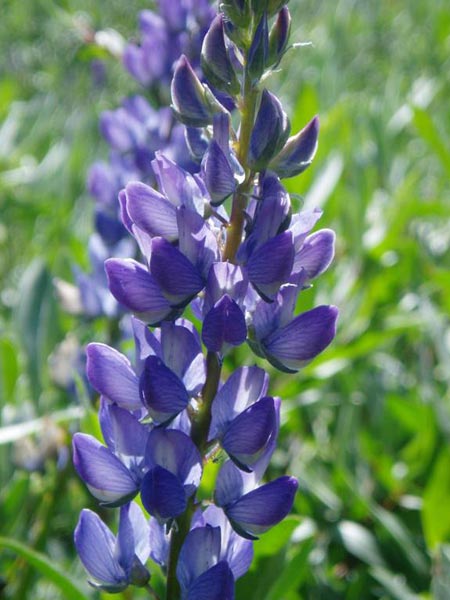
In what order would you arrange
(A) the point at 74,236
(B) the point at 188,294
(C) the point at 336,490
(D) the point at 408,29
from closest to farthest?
(B) the point at 188,294 → (C) the point at 336,490 → (A) the point at 74,236 → (D) the point at 408,29

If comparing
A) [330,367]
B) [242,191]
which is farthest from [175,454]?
[330,367]

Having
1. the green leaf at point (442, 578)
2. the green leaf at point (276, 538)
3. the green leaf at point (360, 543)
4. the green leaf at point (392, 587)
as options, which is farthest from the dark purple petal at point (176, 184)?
the green leaf at point (360, 543)

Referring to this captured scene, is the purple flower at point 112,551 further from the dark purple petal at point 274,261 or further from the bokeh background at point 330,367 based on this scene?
the dark purple petal at point 274,261

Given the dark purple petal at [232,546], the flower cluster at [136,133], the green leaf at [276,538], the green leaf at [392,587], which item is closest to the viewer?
the dark purple petal at [232,546]

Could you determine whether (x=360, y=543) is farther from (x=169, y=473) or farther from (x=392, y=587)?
(x=169, y=473)

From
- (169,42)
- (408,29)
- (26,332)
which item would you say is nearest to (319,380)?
(26,332)

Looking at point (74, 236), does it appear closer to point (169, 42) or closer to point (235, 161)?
point (169, 42)
